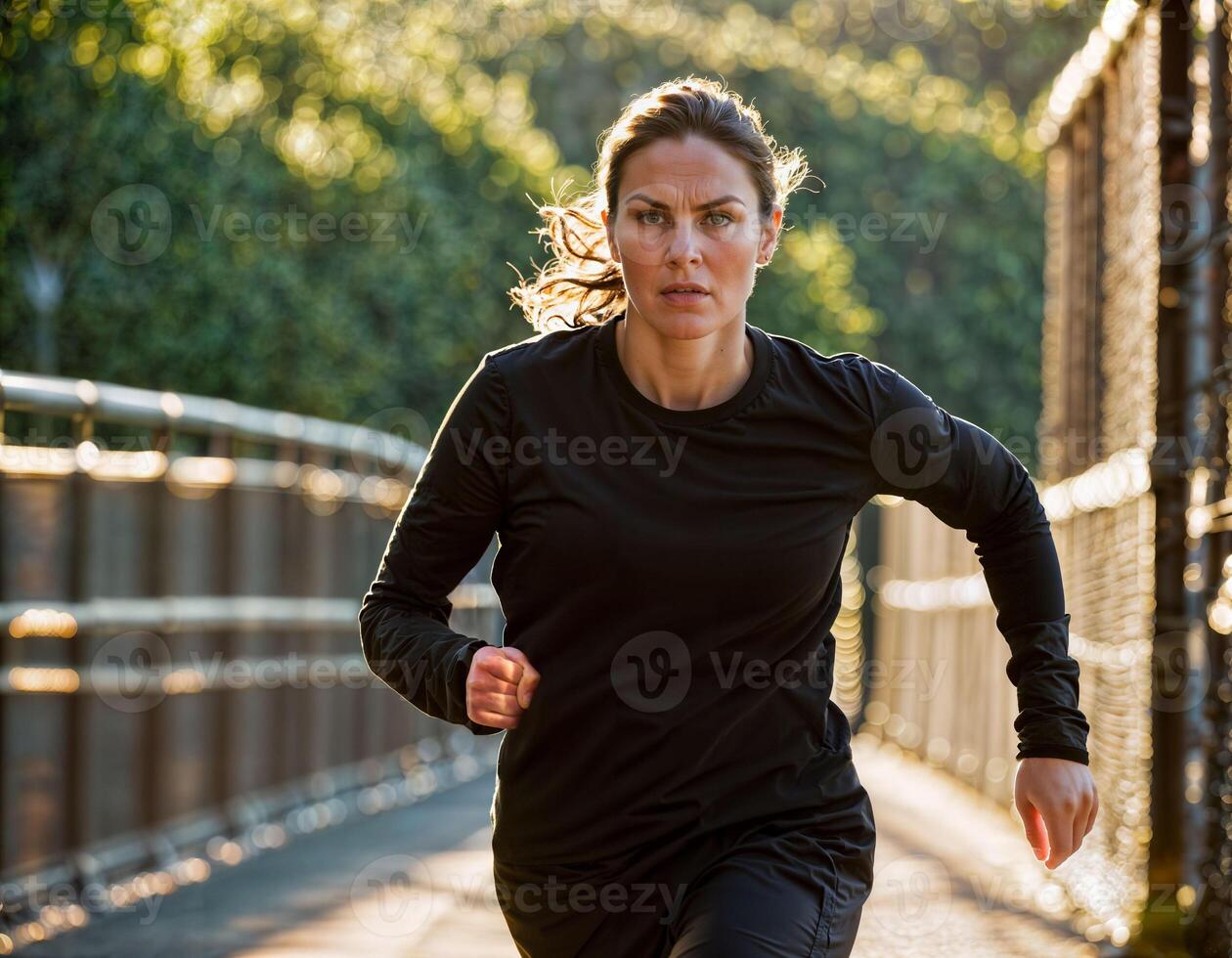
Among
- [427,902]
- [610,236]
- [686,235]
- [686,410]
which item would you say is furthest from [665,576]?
[427,902]

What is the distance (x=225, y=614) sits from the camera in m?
11.6

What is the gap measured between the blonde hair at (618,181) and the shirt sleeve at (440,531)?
0.48 metres

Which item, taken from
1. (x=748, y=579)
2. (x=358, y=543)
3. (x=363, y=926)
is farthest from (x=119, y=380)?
(x=748, y=579)

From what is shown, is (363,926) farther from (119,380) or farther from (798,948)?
(119,380)

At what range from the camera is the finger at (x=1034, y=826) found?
3.85m

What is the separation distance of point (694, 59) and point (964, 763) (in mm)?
30402

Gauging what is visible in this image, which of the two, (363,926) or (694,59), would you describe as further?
(694,59)

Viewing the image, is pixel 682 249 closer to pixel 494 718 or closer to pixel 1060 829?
pixel 494 718

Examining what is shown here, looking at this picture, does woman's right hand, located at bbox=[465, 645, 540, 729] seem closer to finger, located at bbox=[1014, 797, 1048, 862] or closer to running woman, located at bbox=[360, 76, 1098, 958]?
running woman, located at bbox=[360, 76, 1098, 958]

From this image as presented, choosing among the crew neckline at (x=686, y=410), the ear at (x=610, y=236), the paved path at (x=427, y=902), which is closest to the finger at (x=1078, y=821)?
the crew neckline at (x=686, y=410)

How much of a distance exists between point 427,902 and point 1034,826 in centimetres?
624

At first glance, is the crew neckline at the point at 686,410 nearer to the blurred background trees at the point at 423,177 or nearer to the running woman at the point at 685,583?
the running woman at the point at 685,583

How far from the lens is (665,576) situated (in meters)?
3.78

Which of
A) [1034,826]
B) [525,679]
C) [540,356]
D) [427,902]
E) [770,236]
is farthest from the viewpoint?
[427,902]
